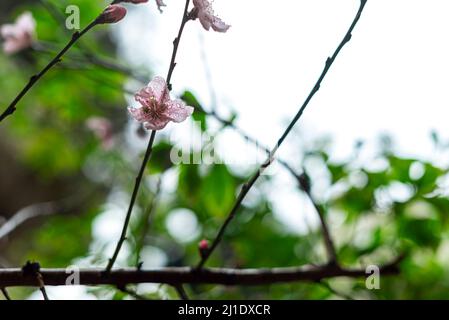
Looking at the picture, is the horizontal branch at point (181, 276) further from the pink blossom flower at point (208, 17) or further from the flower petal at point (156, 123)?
the pink blossom flower at point (208, 17)

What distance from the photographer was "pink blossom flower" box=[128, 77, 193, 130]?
0.54 m

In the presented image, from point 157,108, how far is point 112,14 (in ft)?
0.34

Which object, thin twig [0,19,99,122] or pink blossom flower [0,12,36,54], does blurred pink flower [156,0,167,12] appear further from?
pink blossom flower [0,12,36,54]

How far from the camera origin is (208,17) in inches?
20.2

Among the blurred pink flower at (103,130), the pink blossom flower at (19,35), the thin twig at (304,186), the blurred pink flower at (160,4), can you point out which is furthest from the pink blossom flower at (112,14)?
the blurred pink flower at (103,130)

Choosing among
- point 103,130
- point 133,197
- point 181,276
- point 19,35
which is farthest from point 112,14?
point 103,130

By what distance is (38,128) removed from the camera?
6.03ft

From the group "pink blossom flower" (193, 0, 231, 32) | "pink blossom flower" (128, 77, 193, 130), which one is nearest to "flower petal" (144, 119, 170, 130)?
"pink blossom flower" (128, 77, 193, 130)

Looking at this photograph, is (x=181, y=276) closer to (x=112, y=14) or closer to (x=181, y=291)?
(x=181, y=291)

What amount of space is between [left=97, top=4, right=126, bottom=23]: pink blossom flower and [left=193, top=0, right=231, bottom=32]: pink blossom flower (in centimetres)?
8

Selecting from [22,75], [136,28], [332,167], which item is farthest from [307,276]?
[136,28]
